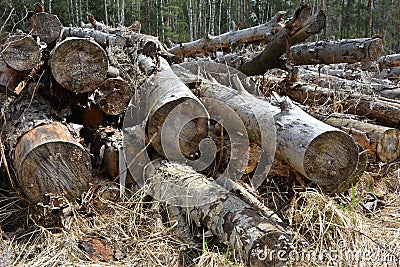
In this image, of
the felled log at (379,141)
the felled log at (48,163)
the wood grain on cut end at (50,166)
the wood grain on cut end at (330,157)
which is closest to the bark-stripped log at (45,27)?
the felled log at (48,163)

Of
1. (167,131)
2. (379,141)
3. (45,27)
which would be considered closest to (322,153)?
(379,141)

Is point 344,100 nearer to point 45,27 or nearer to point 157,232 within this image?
point 157,232

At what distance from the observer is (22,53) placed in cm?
305

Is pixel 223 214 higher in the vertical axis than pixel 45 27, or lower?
lower

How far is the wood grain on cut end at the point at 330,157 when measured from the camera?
2.43m

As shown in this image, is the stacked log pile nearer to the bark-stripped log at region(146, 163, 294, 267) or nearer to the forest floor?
the bark-stripped log at region(146, 163, 294, 267)

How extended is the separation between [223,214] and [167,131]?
83cm

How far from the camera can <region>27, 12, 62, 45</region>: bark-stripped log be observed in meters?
3.64

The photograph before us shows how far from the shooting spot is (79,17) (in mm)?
17266

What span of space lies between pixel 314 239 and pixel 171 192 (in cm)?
103

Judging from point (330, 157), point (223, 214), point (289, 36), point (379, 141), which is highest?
point (289, 36)

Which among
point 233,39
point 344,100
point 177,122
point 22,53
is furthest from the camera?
point 233,39

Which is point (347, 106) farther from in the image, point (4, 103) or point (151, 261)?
point (4, 103)

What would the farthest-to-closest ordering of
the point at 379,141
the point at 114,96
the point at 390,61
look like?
the point at 390,61 < the point at 114,96 < the point at 379,141
